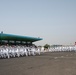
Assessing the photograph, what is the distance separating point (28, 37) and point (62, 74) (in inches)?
2239

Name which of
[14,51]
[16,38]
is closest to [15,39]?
[16,38]

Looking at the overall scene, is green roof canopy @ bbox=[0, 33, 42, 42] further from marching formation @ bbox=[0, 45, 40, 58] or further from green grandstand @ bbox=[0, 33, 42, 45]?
marching formation @ bbox=[0, 45, 40, 58]

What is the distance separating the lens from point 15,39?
6038 cm

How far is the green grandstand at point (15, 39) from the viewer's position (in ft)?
170

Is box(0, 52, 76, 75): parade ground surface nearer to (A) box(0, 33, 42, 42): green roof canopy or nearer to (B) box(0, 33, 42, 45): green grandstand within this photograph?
(A) box(0, 33, 42, 42): green roof canopy

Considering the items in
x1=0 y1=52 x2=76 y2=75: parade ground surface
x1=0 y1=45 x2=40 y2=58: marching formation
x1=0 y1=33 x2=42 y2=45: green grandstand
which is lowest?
x1=0 y1=52 x2=76 y2=75: parade ground surface

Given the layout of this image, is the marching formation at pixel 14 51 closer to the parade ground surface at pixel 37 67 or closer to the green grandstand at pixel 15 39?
the parade ground surface at pixel 37 67

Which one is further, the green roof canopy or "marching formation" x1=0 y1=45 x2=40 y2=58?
the green roof canopy

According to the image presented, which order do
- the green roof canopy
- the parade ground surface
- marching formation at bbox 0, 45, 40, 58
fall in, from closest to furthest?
the parade ground surface < marching formation at bbox 0, 45, 40, 58 < the green roof canopy

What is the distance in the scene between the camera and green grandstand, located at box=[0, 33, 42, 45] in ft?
170

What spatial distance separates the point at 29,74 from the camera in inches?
404

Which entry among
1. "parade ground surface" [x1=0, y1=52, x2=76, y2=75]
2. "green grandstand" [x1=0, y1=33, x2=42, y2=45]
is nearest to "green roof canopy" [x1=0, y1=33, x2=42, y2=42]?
"green grandstand" [x1=0, y1=33, x2=42, y2=45]

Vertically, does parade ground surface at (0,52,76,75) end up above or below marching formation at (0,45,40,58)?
below

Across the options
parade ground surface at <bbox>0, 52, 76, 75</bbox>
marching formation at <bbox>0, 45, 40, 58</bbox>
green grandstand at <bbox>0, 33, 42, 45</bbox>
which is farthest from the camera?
green grandstand at <bbox>0, 33, 42, 45</bbox>
